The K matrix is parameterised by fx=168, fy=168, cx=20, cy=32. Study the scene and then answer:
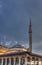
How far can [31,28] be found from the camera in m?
20.7

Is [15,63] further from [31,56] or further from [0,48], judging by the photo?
[0,48]

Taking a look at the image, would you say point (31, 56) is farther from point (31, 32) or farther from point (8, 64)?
point (31, 32)

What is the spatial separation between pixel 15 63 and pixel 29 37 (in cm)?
742

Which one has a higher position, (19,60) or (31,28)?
(31,28)

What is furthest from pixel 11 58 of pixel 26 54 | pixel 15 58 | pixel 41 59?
pixel 41 59

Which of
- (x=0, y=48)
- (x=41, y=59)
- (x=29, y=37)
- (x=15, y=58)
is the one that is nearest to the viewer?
(x=15, y=58)

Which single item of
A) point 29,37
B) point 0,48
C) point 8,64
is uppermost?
point 29,37

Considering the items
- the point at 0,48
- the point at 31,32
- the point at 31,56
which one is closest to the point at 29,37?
the point at 31,32

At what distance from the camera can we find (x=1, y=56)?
13539 mm

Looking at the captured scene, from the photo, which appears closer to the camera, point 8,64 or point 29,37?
point 8,64

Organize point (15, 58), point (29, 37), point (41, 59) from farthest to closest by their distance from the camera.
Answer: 1. point (29, 37)
2. point (41, 59)
3. point (15, 58)

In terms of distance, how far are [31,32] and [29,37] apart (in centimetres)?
66

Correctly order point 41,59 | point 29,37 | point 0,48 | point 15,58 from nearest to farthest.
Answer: point 15,58, point 41,59, point 0,48, point 29,37

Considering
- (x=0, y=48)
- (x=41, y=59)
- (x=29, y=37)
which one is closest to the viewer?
(x=41, y=59)
